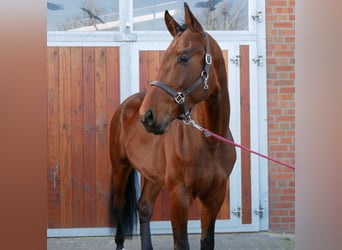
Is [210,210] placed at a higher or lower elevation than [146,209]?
higher

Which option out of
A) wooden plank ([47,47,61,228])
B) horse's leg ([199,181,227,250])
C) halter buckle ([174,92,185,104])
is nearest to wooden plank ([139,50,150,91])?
wooden plank ([47,47,61,228])

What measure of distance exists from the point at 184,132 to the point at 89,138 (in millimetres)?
1878

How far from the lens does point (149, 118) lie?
2.38 meters

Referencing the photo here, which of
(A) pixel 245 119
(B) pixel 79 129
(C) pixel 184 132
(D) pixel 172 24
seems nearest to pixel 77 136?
(B) pixel 79 129

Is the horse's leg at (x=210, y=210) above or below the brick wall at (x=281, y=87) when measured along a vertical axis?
below

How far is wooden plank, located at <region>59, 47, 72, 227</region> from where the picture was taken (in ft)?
15.2

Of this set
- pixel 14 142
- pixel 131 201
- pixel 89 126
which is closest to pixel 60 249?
pixel 131 201

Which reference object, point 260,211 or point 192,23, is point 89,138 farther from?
point 192,23

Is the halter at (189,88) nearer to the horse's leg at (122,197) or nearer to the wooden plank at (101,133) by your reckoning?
the horse's leg at (122,197)

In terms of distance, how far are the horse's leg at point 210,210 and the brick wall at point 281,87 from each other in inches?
66.5

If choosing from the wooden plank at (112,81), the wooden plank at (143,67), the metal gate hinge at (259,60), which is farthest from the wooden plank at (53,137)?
the metal gate hinge at (259,60)

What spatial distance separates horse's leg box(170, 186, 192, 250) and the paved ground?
1448 mm

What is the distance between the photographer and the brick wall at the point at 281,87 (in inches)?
185

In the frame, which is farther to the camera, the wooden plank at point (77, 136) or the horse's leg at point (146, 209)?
the wooden plank at point (77, 136)
